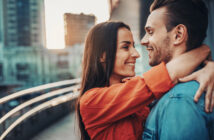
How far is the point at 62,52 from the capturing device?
66.2 metres

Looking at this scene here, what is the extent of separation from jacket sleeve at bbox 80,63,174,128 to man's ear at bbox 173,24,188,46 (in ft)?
0.68

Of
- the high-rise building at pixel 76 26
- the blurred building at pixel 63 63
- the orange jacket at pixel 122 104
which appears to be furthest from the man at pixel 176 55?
the high-rise building at pixel 76 26

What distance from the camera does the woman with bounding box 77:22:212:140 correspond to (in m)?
1.42

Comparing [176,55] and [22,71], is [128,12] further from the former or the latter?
[22,71]

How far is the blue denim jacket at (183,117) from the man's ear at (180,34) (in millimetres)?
332

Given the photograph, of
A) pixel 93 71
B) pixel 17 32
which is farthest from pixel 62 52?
pixel 93 71

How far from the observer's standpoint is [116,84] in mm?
1710

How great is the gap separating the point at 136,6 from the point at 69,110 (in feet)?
15.1

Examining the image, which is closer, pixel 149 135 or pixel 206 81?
pixel 206 81

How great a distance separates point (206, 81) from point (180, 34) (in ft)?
1.32

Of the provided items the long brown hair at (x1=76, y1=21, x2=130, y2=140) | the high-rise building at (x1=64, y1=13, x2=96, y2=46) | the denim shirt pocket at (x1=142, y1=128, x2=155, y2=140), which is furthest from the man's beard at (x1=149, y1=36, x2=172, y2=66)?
the high-rise building at (x1=64, y1=13, x2=96, y2=46)

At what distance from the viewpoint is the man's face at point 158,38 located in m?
1.52

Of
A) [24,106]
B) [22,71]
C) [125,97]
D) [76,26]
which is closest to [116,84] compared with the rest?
[125,97]

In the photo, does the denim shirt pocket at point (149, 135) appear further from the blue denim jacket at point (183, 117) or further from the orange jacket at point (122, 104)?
the orange jacket at point (122, 104)
